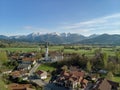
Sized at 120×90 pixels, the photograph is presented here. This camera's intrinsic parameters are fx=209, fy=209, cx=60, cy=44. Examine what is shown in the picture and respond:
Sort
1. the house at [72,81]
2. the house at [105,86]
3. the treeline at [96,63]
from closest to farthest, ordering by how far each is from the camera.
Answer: the house at [105,86], the house at [72,81], the treeline at [96,63]

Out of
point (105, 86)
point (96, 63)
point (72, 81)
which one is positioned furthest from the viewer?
point (96, 63)

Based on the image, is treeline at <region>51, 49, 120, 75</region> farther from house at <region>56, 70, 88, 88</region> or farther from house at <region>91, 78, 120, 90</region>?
house at <region>91, 78, 120, 90</region>

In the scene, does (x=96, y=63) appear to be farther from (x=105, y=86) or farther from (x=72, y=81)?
(x=105, y=86)

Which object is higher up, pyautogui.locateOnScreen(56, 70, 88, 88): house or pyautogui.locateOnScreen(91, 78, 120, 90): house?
pyautogui.locateOnScreen(91, 78, 120, 90): house

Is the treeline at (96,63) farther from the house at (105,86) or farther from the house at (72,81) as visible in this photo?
the house at (105,86)

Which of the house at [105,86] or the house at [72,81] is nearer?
the house at [105,86]

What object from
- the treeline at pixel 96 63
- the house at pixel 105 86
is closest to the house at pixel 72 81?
the house at pixel 105 86

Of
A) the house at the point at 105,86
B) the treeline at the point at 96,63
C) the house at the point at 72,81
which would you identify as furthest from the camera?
the treeline at the point at 96,63

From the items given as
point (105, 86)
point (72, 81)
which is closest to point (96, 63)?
point (72, 81)

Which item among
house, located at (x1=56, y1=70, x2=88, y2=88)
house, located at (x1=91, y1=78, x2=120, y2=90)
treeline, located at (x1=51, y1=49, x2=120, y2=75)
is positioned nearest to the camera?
house, located at (x1=91, y1=78, x2=120, y2=90)

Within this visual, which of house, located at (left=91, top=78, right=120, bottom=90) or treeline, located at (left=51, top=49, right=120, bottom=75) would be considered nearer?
house, located at (left=91, top=78, right=120, bottom=90)

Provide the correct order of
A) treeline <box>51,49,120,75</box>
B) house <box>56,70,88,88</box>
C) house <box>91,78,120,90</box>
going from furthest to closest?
treeline <box>51,49,120,75</box> < house <box>56,70,88,88</box> < house <box>91,78,120,90</box>

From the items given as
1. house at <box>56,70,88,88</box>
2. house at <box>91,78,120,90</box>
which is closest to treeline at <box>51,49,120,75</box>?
house at <box>56,70,88,88</box>
